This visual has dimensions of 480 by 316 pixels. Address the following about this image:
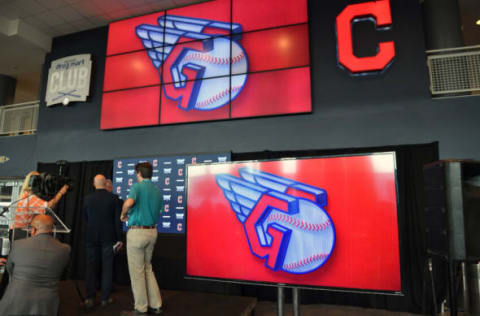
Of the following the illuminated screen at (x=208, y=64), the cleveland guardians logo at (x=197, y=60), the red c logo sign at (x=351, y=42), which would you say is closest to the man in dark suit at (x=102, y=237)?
the illuminated screen at (x=208, y=64)

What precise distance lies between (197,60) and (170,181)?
7.21 ft

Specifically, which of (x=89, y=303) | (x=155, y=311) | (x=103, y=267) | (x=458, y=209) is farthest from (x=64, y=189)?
(x=458, y=209)

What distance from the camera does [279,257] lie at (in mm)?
2822

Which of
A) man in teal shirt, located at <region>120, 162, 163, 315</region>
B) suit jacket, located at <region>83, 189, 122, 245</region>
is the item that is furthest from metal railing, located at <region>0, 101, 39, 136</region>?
man in teal shirt, located at <region>120, 162, 163, 315</region>

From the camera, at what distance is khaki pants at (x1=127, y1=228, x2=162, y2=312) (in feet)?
10.00

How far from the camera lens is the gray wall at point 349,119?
4312 mm

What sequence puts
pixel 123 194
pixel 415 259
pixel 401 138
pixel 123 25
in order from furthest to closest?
pixel 123 25 → pixel 123 194 → pixel 401 138 → pixel 415 259

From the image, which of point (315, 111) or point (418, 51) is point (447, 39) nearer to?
point (418, 51)

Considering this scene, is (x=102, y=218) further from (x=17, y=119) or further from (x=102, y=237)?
(x=17, y=119)

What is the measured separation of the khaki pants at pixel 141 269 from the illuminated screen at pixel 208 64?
8.67 ft

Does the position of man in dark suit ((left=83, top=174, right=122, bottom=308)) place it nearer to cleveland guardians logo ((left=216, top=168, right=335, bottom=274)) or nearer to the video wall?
the video wall

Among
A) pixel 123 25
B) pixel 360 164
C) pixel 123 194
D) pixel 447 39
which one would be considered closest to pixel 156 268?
pixel 123 194

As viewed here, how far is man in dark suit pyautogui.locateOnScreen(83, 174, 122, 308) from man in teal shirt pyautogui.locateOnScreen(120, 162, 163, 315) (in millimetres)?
561

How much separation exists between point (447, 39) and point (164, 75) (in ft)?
15.9
